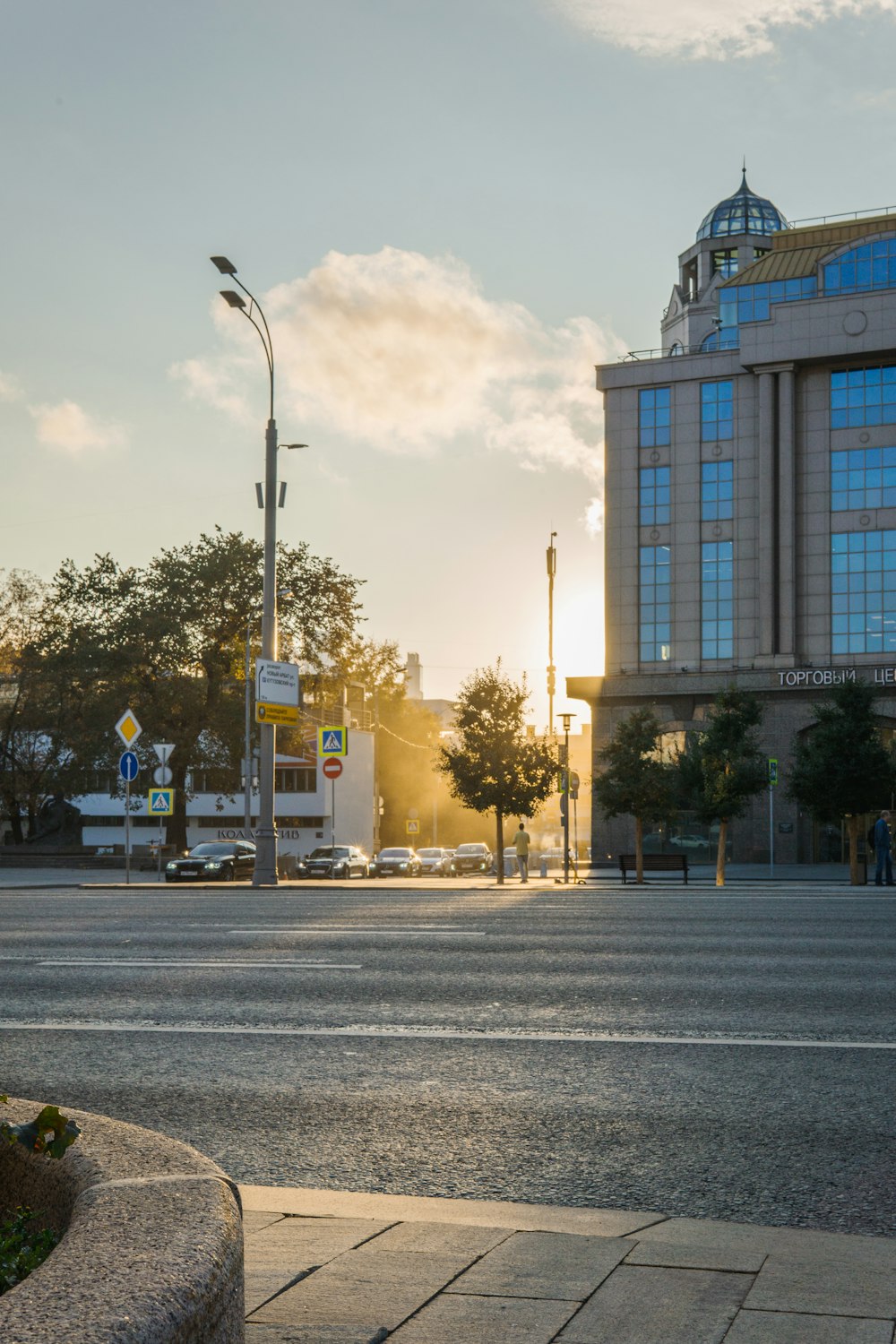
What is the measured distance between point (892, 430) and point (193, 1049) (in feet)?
161

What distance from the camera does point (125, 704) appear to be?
51.2 m

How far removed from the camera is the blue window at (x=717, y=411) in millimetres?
54312

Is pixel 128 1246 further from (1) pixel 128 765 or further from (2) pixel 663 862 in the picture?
(2) pixel 663 862

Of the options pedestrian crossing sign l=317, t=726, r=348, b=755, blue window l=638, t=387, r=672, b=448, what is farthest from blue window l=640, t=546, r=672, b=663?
pedestrian crossing sign l=317, t=726, r=348, b=755

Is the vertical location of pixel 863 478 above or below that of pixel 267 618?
above

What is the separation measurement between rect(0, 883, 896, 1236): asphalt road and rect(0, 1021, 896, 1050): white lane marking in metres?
0.03

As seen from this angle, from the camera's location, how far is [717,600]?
53719 mm

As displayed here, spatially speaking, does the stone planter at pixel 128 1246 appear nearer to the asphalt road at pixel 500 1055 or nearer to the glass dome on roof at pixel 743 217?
the asphalt road at pixel 500 1055

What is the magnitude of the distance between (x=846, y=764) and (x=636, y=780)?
5.65m

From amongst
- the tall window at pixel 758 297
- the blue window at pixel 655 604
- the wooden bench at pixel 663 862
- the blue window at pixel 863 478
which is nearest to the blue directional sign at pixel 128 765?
the wooden bench at pixel 663 862

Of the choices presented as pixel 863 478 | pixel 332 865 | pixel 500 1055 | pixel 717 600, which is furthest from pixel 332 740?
pixel 500 1055

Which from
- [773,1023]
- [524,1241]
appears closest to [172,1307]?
[524,1241]

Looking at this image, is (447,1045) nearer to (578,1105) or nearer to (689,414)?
(578,1105)

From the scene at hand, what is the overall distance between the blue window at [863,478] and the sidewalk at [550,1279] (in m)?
50.3
